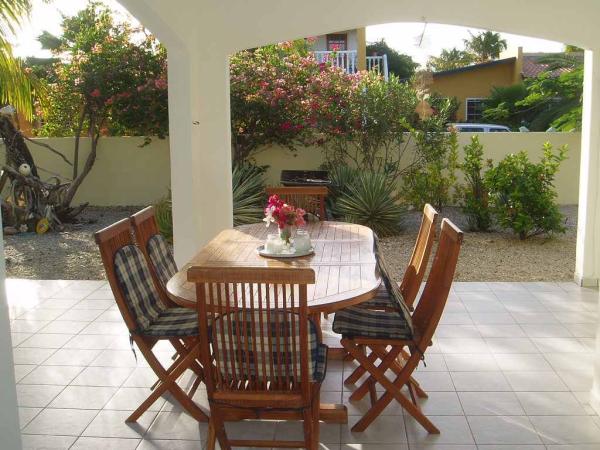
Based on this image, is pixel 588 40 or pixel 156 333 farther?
pixel 588 40

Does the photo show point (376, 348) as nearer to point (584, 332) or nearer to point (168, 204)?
point (584, 332)

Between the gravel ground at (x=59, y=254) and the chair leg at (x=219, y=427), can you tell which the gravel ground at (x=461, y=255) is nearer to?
the gravel ground at (x=59, y=254)

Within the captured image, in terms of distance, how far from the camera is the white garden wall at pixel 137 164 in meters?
10.8

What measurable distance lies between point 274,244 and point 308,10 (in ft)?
8.90

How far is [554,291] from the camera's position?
590cm

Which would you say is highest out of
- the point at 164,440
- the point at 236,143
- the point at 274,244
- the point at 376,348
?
the point at 236,143

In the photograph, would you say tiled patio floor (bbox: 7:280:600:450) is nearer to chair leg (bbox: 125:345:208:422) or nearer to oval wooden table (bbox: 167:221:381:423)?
chair leg (bbox: 125:345:208:422)

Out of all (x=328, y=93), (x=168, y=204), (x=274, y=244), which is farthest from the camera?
(x=328, y=93)

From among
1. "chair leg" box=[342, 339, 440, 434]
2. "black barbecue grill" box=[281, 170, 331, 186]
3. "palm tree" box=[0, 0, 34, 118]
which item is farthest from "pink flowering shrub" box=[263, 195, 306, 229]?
"black barbecue grill" box=[281, 170, 331, 186]

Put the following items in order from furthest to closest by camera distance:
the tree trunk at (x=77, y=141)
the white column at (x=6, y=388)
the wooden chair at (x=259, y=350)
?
the tree trunk at (x=77, y=141), the wooden chair at (x=259, y=350), the white column at (x=6, y=388)

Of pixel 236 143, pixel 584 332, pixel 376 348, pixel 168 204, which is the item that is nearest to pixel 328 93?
pixel 236 143

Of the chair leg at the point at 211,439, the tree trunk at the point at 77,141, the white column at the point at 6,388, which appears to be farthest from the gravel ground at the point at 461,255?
the white column at the point at 6,388

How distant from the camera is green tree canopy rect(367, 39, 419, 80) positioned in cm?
2870

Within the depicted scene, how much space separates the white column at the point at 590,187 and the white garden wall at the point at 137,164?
4.79 m
